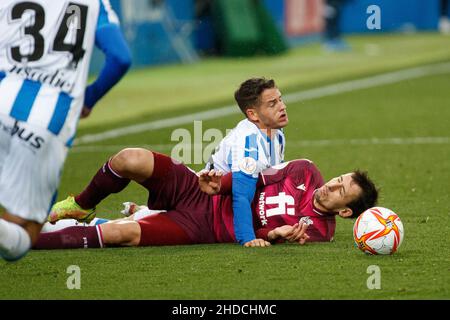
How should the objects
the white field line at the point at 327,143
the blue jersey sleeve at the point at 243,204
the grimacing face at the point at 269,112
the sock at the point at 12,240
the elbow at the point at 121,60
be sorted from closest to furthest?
the sock at the point at 12,240, the elbow at the point at 121,60, the blue jersey sleeve at the point at 243,204, the grimacing face at the point at 269,112, the white field line at the point at 327,143

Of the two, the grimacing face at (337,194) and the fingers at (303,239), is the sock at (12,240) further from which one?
the grimacing face at (337,194)

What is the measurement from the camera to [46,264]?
6.75 metres

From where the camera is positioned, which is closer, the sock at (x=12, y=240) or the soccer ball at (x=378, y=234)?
the sock at (x=12, y=240)

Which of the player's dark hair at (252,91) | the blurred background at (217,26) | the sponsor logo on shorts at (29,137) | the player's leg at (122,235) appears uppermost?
the sponsor logo on shorts at (29,137)

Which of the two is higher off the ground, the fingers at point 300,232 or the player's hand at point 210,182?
the player's hand at point 210,182

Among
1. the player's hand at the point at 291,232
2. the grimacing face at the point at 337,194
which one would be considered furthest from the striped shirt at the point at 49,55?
the grimacing face at the point at 337,194

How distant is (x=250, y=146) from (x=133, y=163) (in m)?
0.74

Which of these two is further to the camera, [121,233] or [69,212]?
[69,212]

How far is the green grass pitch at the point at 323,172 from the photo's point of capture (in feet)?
20.1

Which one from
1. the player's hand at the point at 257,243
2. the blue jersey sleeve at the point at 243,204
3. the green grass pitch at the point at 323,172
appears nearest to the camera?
the green grass pitch at the point at 323,172

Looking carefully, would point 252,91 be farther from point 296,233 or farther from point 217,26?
point 217,26

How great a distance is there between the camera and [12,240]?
5547 mm

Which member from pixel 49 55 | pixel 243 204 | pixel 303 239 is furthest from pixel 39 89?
pixel 303 239

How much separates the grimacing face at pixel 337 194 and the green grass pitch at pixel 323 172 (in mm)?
270
